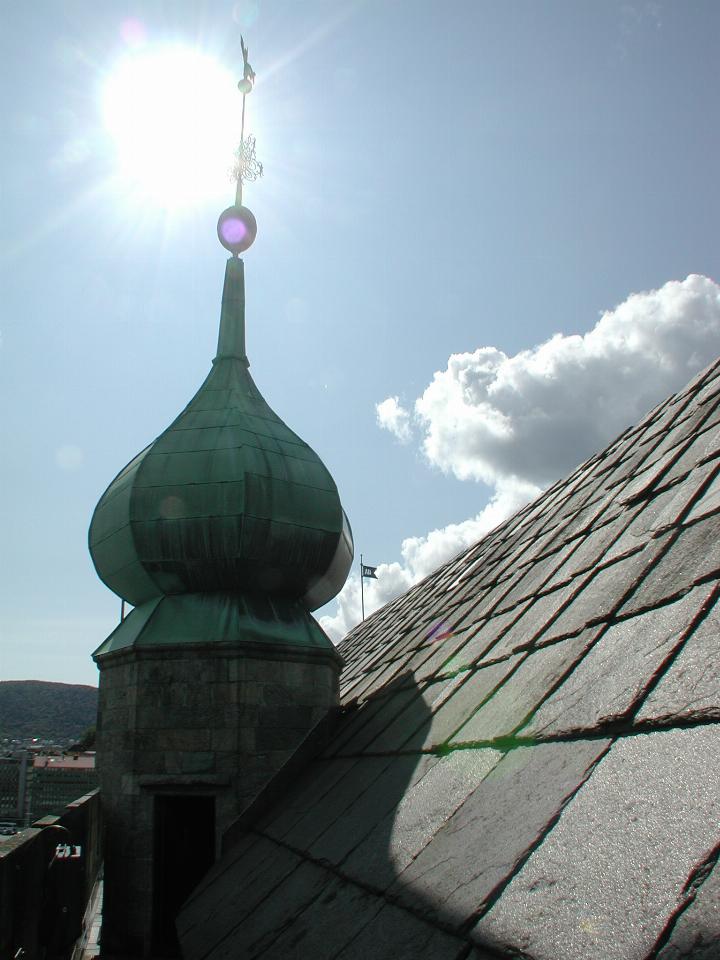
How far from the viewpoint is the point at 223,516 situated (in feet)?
30.8

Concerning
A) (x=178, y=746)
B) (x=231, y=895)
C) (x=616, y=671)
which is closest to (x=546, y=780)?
(x=616, y=671)

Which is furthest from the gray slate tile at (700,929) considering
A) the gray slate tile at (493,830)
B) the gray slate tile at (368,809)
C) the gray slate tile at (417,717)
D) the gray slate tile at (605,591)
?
the gray slate tile at (417,717)

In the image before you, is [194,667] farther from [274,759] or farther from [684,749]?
[684,749]

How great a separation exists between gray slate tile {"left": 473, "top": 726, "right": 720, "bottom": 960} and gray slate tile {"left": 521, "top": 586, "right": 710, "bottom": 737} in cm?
35

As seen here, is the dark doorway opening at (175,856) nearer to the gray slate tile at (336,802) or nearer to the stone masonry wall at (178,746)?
the stone masonry wall at (178,746)

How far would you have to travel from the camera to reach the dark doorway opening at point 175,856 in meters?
8.28

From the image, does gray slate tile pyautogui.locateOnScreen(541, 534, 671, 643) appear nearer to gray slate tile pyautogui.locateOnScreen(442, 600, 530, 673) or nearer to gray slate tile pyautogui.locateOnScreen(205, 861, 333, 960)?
gray slate tile pyautogui.locateOnScreen(442, 600, 530, 673)

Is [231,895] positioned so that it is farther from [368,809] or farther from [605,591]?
[605,591]

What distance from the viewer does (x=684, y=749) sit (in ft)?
8.57

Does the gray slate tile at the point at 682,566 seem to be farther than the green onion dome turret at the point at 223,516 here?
No

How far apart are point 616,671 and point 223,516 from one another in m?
6.43

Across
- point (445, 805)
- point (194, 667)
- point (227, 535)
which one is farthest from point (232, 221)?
point (445, 805)

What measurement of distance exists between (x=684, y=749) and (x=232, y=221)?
12367 mm

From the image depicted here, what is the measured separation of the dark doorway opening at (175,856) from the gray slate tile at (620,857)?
664 cm
